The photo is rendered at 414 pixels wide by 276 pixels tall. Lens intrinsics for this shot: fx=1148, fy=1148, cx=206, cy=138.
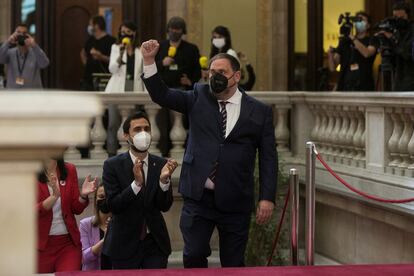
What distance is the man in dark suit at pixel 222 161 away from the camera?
7930 mm

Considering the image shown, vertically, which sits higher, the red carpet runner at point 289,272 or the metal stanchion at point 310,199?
the metal stanchion at point 310,199

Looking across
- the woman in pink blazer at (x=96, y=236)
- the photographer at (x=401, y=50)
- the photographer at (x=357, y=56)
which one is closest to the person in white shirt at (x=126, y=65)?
the photographer at (x=357, y=56)

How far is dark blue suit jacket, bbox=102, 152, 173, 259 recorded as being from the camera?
8.23 metres

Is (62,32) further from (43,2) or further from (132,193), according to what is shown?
(132,193)

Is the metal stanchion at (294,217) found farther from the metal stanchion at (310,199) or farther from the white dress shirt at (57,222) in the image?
the white dress shirt at (57,222)

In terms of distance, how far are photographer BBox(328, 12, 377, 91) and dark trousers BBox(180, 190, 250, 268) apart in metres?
4.86

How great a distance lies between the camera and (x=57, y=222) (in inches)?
336

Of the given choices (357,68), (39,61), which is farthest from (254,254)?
(39,61)

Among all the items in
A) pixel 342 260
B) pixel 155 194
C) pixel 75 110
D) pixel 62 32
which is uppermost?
pixel 62 32

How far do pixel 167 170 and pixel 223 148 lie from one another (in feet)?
1.38

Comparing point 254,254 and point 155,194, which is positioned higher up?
point 155,194

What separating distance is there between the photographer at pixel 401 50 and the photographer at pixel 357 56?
46.0 inches

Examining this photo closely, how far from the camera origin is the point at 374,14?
1697 centimetres

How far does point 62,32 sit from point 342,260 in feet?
26.1
